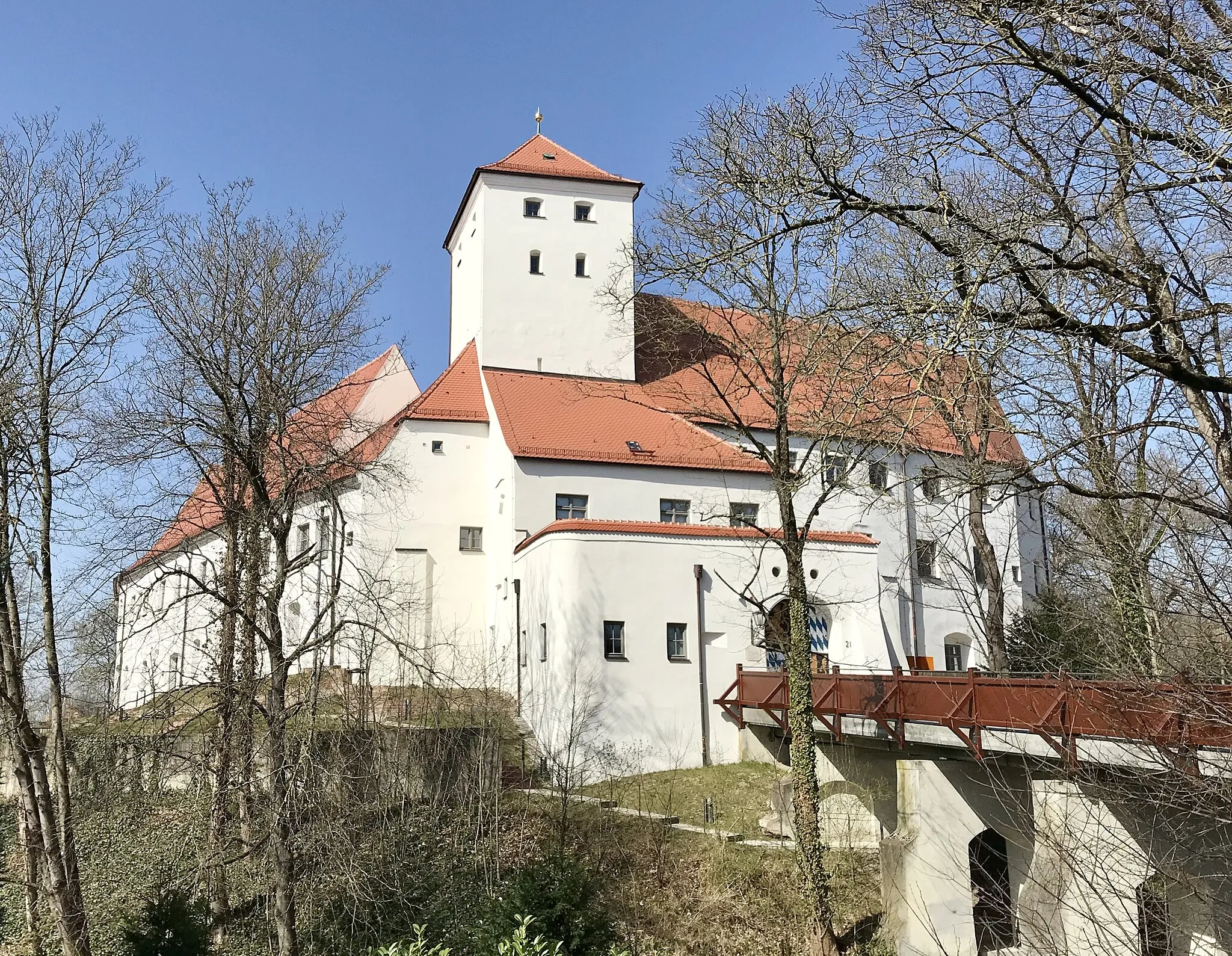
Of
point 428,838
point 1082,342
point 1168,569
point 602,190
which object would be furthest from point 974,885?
point 602,190

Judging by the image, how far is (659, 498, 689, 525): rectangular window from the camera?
2594 cm

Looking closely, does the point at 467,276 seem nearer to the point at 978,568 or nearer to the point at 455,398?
the point at 455,398

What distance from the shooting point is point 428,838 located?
16.9 meters

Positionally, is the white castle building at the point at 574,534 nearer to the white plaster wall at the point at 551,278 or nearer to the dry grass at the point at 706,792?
the white plaster wall at the point at 551,278

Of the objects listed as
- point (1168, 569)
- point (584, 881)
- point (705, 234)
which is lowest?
point (584, 881)

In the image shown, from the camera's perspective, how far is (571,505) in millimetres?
25547

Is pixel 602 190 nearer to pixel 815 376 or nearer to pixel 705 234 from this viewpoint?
pixel 705 234

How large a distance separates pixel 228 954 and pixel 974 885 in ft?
33.6

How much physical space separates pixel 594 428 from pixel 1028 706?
15811 mm

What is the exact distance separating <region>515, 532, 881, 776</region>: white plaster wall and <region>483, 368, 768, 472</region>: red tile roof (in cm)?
361

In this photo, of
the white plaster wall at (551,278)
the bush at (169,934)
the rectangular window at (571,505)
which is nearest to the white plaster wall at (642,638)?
the rectangular window at (571,505)

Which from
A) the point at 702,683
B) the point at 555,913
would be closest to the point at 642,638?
the point at 702,683

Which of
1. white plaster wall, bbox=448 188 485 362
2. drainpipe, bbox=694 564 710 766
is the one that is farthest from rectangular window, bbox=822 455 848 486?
white plaster wall, bbox=448 188 485 362

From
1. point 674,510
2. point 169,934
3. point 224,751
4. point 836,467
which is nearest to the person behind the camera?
point 836,467
